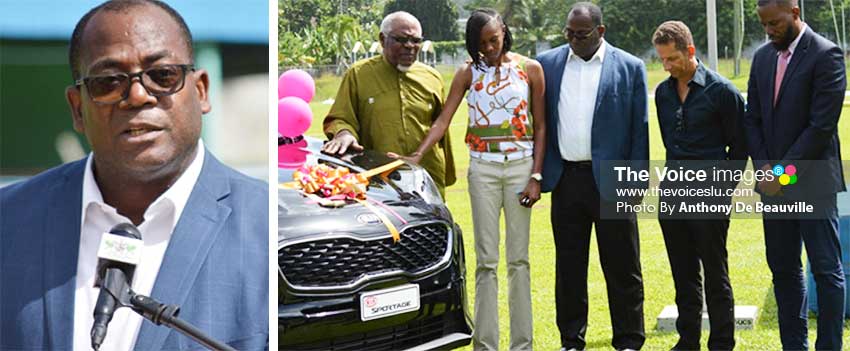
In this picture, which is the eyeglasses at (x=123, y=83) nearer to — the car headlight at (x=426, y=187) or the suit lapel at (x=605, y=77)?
the car headlight at (x=426, y=187)

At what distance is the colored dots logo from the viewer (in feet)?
14.4

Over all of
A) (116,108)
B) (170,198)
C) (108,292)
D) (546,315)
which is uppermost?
(116,108)

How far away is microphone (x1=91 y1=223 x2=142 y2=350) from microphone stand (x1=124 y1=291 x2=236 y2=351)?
2.4 inches

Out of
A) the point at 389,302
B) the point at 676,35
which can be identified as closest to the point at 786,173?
the point at 676,35

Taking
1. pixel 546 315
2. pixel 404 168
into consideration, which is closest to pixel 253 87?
pixel 404 168

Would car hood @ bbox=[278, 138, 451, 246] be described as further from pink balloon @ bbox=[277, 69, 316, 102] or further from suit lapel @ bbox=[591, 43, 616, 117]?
suit lapel @ bbox=[591, 43, 616, 117]

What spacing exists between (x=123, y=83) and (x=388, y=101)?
1539mm

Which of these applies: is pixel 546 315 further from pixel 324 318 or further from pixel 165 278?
pixel 165 278

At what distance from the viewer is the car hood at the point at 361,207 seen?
4.22 meters

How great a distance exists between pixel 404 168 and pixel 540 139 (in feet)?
1.76

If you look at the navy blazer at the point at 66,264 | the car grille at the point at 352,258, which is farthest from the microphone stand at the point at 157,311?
the car grille at the point at 352,258

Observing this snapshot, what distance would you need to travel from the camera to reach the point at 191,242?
3.66 meters

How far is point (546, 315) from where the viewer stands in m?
5.04

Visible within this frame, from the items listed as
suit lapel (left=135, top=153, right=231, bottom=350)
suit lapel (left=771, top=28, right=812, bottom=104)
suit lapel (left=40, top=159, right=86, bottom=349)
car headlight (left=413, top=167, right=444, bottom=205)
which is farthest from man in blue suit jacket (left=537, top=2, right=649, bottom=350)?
suit lapel (left=40, top=159, right=86, bottom=349)
